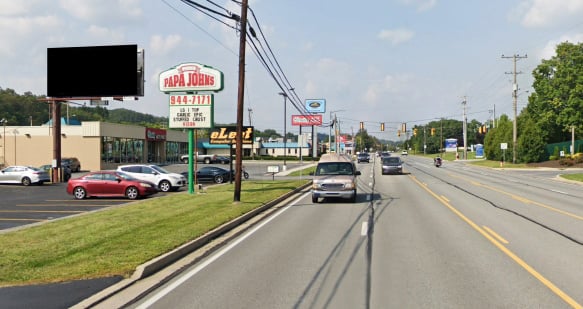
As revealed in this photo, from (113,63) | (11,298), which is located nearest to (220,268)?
(11,298)

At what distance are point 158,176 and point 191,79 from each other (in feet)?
20.0

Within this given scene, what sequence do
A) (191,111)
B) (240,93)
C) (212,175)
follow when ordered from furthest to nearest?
(212,175) < (191,111) < (240,93)

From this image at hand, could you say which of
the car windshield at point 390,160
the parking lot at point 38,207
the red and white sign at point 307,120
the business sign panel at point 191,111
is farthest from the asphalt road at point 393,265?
the red and white sign at point 307,120

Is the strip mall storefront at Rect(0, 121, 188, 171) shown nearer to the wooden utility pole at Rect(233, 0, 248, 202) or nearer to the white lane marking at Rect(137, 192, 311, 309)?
the wooden utility pole at Rect(233, 0, 248, 202)

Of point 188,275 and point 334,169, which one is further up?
point 334,169

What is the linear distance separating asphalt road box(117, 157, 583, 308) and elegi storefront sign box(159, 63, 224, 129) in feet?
39.9

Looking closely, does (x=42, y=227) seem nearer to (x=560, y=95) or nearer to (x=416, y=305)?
(x=416, y=305)

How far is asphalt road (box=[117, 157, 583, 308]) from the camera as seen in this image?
22.9 ft

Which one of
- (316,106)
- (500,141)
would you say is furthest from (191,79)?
(316,106)

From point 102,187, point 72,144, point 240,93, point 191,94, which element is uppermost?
point 191,94

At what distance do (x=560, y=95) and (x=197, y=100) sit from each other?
5545 cm

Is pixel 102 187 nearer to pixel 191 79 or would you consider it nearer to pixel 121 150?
pixel 191 79

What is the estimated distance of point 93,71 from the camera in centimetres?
3872

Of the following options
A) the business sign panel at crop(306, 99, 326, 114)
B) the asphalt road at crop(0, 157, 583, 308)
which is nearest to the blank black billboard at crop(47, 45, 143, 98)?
the asphalt road at crop(0, 157, 583, 308)
